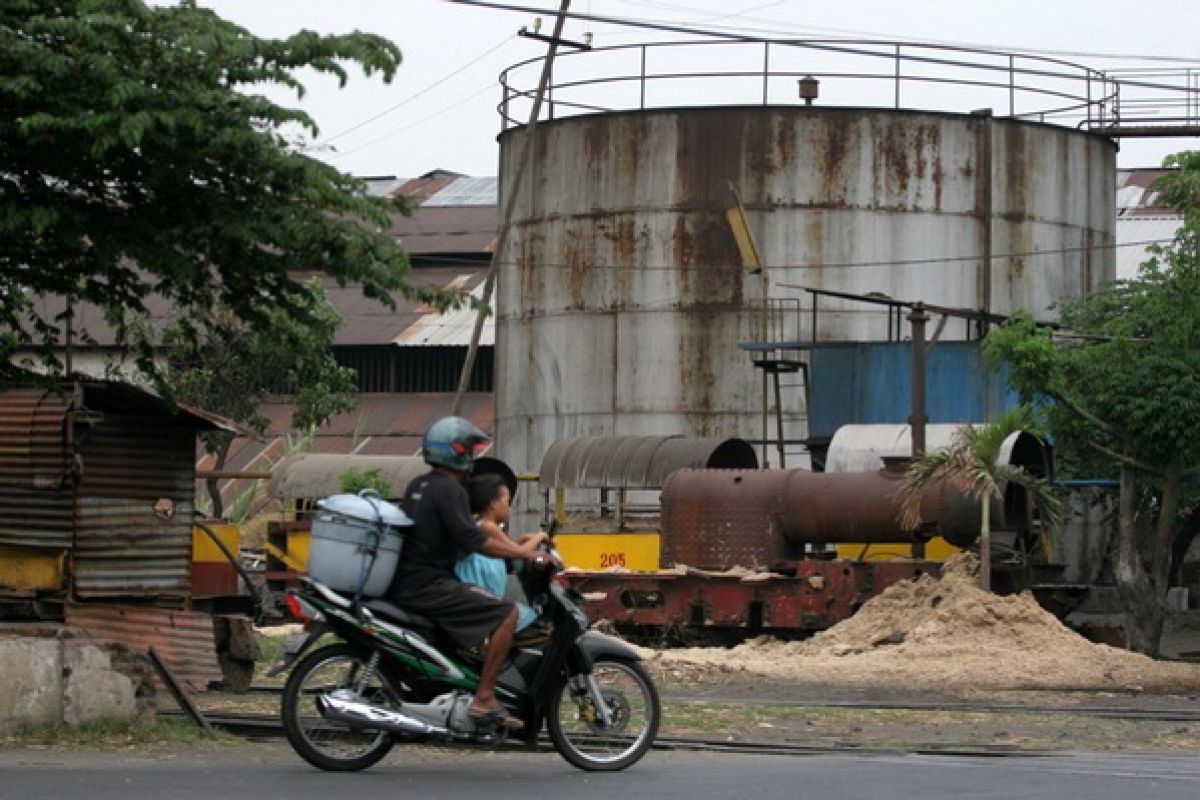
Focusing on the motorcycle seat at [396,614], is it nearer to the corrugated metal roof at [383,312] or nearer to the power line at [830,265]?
the power line at [830,265]

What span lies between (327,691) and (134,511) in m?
8.71

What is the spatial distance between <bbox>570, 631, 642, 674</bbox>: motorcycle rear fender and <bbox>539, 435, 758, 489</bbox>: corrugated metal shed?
69.3 feet

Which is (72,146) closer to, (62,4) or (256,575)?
(62,4)

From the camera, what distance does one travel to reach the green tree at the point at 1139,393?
2898cm

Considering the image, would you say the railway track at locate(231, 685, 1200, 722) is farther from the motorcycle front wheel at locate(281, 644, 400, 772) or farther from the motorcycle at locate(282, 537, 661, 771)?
the motorcycle front wheel at locate(281, 644, 400, 772)

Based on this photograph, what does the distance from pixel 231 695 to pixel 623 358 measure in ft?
77.3

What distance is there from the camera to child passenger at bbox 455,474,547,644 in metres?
11.8

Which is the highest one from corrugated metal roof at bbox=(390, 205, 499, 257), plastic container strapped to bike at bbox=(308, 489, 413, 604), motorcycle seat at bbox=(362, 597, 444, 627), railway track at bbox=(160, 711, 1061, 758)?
corrugated metal roof at bbox=(390, 205, 499, 257)

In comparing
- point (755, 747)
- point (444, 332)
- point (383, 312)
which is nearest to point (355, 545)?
point (755, 747)

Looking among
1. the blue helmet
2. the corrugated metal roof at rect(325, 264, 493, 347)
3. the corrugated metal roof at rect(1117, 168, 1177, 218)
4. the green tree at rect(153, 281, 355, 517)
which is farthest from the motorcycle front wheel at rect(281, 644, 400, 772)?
→ the corrugated metal roof at rect(1117, 168, 1177, 218)

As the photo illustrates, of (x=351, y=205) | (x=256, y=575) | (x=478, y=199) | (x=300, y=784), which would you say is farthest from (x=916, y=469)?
(x=478, y=199)

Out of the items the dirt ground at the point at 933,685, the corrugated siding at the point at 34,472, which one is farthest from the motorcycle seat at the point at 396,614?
the corrugated siding at the point at 34,472

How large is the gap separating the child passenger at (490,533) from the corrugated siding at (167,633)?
746 centimetres

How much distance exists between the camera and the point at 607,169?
138ft
